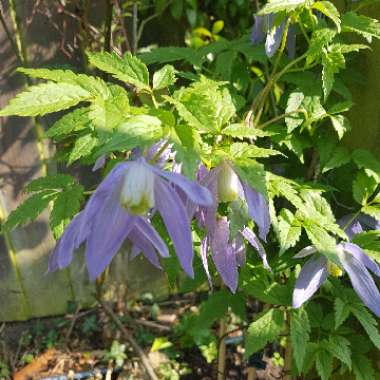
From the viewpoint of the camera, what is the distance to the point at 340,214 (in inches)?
58.4

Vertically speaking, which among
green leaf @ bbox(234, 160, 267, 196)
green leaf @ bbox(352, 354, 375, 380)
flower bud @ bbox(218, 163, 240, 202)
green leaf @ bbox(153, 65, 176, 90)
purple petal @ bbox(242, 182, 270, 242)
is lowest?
green leaf @ bbox(352, 354, 375, 380)

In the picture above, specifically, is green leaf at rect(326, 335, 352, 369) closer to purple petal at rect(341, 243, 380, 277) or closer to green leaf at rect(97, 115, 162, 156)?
purple petal at rect(341, 243, 380, 277)

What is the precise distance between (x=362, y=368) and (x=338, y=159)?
0.56 metres

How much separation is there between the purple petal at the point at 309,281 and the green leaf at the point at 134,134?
0.64m

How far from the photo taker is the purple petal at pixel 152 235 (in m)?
0.75

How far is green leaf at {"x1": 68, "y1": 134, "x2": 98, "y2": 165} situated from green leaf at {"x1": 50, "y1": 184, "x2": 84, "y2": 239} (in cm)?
15

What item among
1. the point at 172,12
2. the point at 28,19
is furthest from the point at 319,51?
the point at 28,19

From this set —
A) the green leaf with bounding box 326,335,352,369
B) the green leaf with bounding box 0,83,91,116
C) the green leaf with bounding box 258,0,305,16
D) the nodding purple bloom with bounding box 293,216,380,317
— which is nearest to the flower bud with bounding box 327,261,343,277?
the nodding purple bloom with bounding box 293,216,380,317

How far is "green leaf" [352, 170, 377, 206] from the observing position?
1.24 m

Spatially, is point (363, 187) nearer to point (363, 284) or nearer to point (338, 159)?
point (338, 159)

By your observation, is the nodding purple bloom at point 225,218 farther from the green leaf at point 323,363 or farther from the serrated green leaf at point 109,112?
the green leaf at point 323,363

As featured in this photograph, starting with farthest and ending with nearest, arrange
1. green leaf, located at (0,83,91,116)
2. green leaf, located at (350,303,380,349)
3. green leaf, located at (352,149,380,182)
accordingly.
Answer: green leaf, located at (352,149,380,182) → green leaf, located at (350,303,380,349) → green leaf, located at (0,83,91,116)

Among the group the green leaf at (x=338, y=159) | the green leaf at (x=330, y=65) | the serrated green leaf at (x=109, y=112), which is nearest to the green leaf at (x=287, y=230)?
the green leaf at (x=338, y=159)

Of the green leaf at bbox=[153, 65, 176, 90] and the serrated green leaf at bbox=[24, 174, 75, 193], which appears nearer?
the green leaf at bbox=[153, 65, 176, 90]
